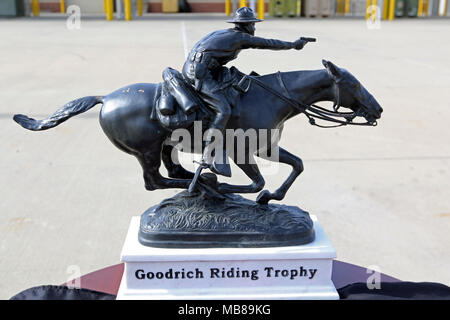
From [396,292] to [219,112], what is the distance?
171cm

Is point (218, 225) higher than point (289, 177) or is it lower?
lower

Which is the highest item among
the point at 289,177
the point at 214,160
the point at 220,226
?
the point at 214,160

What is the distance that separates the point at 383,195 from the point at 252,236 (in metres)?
2.87

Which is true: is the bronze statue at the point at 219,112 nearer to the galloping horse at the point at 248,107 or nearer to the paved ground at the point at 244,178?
the galloping horse at the point at 248,107

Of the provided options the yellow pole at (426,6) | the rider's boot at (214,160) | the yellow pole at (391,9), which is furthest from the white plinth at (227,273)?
the yellow pole at (426,6)

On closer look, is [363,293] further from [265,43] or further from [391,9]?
[391,9]

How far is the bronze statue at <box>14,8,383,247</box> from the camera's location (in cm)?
325

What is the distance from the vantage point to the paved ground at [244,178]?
179 inches

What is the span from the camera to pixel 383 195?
18.9ft

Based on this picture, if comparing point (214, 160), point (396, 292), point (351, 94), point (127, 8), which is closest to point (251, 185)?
point (214, 160)

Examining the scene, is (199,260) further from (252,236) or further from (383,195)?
(383,195)

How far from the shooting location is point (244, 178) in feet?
20.6

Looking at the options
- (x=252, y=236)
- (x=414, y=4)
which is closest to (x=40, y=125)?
(x=252, y=236)

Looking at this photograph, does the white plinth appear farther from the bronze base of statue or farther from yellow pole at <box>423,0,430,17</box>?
yellow pole at <box>423,0,430,17</box>
